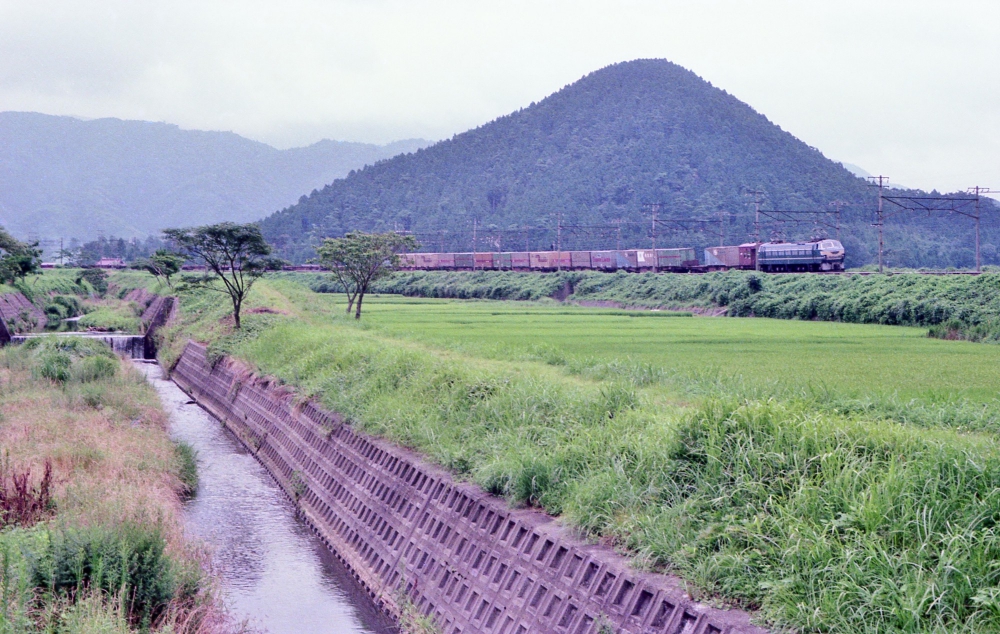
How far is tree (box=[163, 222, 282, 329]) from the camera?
36.8 m

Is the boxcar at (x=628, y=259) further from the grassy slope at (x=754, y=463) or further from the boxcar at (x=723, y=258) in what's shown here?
the grassy slope at (x=754, y=463)

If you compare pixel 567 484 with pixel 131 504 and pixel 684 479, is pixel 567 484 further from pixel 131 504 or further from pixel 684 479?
pixel 131 504

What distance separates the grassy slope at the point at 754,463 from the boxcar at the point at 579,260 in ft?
203

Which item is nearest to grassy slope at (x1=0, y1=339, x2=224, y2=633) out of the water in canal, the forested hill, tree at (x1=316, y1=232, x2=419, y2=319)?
the water in canal

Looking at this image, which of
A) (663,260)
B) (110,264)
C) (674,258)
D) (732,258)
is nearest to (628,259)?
(663,260)

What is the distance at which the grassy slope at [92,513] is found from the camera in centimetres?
851

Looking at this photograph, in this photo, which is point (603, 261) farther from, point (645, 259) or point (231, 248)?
point (231, 248)

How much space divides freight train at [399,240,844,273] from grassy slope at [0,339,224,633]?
29.4m

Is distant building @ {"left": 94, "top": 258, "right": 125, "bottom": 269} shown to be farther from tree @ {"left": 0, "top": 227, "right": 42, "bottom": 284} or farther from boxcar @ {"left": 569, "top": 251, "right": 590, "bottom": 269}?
tree @ {"left": 0, "top": 227, "right": 42, "bottom": 284}

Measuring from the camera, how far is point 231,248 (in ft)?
124

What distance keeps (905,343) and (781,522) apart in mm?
23079

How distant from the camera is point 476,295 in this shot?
77.9 meters

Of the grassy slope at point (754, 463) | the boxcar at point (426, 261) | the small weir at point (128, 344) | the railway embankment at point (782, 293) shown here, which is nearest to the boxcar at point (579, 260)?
the railway embankment at point (782, 293)

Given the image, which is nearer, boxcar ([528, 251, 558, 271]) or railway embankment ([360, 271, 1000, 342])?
railway embankment ([360, 271, 1000, 342])
